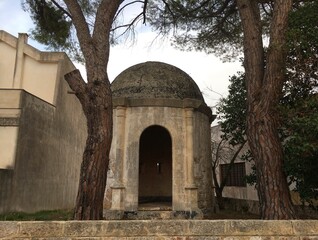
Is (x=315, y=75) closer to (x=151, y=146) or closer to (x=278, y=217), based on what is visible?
(x=278, y=217)

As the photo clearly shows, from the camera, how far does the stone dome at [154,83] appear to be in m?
9.80

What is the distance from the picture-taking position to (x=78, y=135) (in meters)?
17.5

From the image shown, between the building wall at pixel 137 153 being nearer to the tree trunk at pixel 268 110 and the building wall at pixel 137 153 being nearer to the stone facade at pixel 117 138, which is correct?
the stone facade at pixel 117 138

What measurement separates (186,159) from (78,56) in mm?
5208

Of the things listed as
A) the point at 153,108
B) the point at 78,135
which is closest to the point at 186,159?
the point at 153,108

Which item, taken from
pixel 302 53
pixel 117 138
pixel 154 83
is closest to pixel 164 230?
pixel 302 53

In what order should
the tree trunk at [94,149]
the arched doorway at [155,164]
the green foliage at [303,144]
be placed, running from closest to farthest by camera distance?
the tree trunk at [94,149], the green foliage at [303,144], the arched doorway at [155,164]

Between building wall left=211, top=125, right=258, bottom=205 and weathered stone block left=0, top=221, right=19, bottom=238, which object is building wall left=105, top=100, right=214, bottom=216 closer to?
weathered stone block left=0, top=221, right=19, bottom=238

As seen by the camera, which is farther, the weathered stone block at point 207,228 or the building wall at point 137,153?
the building wall at point 137,153

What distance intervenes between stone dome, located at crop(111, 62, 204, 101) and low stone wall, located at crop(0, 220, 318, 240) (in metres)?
5.69

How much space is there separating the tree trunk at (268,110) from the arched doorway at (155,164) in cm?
631

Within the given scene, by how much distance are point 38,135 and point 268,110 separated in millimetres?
9357

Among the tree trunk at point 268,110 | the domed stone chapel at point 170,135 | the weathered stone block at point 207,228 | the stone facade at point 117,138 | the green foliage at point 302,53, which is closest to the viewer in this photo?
the weathered stone block at point 207,228

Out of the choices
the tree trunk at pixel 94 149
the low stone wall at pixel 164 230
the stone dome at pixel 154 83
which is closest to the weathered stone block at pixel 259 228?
the low stone wall at pixel 164 230
